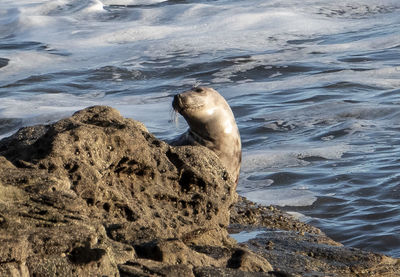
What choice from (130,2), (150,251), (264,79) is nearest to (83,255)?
(150,251)

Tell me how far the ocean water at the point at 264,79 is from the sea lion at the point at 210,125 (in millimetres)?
813

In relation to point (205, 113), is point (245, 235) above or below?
below

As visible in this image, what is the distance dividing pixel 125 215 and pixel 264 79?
1002 centimetres

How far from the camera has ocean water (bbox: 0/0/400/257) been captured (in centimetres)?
A: 757

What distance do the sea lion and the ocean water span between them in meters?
0.81

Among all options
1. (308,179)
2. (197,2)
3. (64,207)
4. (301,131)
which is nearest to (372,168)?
(308,179)

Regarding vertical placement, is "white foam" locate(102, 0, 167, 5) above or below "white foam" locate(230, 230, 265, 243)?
below

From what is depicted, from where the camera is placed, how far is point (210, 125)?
6531 mm

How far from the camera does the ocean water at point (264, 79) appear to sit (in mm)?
7570

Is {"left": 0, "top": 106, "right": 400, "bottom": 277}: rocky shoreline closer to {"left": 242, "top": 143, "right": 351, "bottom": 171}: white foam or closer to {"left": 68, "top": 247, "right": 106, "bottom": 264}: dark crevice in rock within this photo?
{"left": 68, "top": 247, "right": 106, "bottom": 264}: dark crevice in rock

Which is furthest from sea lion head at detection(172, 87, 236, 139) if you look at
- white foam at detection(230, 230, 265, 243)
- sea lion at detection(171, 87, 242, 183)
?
white foam at detection(230, 230, 265, 243)

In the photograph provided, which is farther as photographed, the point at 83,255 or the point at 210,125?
the point at 210,125

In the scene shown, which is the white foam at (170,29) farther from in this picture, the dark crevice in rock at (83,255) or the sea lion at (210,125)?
the dark crevice in rock at (83,255)

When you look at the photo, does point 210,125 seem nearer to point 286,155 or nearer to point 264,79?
point 286,155
